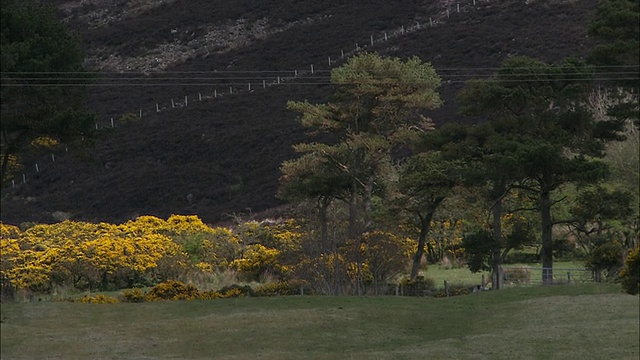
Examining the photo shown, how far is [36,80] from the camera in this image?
3059 cm

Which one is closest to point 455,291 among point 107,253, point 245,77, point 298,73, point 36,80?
point 107,253

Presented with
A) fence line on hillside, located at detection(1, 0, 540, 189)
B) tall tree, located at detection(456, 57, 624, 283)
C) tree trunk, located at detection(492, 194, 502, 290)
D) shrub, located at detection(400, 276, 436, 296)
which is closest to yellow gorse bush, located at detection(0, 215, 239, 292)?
shrub, located at detection(400, 276, 436, 296)

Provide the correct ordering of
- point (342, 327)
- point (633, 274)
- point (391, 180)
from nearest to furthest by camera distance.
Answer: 1. point (633, 274)
2. point (342, 327)
3. point (391, 180)

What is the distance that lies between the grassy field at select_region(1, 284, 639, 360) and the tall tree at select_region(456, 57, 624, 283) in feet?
17.8

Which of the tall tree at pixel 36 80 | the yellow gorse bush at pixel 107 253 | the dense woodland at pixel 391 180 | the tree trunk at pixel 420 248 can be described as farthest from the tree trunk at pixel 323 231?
the tall tree at pixel 36 80

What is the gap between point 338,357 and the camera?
82.6 ft

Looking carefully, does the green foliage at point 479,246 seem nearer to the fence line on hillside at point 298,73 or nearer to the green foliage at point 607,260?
the green foliage at point 607,260

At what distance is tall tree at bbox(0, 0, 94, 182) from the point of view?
2870 cm

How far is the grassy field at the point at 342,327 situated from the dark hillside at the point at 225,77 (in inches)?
1196

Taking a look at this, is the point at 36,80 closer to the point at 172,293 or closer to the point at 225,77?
the point at 172,293

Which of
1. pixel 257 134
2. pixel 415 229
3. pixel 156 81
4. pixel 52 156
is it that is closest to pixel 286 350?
pixel 415 229

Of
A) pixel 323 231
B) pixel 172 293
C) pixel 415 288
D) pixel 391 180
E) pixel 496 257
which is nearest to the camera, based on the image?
pixel 172 293

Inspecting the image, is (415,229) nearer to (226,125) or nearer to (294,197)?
(294,197)

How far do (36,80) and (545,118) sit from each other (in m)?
19.6
